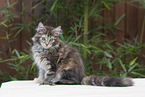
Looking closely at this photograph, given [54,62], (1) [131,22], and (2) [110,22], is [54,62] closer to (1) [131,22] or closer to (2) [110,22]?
(2) [110,22]

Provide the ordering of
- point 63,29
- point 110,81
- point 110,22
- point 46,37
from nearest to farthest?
point 110,81
point 46,37
point 63,29
point 110,22

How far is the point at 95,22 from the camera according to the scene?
7.62 ft

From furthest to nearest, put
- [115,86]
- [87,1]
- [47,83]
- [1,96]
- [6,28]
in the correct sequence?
[6,28] < [87,1] < [47,83] < [115,86] < [1,96]

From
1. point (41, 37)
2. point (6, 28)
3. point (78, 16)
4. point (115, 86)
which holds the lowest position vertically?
point (115, 86)

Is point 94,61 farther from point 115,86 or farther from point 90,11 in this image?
point 115,86

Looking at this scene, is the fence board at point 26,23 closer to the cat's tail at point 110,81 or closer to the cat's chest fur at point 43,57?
the cat's chest fur at point 43,57

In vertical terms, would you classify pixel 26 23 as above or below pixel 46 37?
above

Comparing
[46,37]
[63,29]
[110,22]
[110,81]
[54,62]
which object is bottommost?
[110,81]

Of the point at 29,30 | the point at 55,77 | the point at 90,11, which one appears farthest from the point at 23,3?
the point at 55,77

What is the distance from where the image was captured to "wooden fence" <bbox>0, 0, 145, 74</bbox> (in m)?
2.25

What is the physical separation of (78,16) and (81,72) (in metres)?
1.03

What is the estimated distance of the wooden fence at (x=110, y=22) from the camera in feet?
7.38

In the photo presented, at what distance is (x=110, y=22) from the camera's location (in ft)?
8.02

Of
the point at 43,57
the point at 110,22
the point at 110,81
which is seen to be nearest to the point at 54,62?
the point at 43,57
